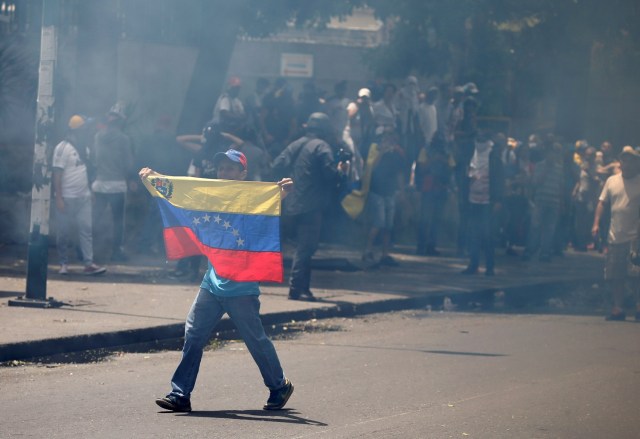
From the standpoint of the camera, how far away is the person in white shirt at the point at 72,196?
11930mm

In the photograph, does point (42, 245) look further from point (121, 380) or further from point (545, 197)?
point (545, 197)

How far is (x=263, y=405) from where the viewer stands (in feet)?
21.9

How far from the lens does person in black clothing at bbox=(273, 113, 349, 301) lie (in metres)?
11.0

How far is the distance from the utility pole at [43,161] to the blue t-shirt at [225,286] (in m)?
3.67

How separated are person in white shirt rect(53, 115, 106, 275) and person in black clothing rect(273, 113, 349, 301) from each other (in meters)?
2.39

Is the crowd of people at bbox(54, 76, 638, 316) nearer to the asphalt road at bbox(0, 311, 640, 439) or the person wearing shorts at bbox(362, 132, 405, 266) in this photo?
the person wearing shorts at bbox(362, 132, 405, 266)

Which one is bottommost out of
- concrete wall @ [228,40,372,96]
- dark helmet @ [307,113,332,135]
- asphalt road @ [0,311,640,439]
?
asphalt road @ [0,311,640,439]

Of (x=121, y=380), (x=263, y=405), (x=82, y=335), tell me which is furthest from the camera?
(x=82, y=335)

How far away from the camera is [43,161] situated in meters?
9.88

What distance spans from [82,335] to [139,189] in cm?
601

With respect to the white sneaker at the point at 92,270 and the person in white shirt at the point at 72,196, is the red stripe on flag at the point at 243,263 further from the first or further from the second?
the white sneaker at the point at 92,270

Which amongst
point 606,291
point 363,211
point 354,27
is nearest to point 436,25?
point 363,211

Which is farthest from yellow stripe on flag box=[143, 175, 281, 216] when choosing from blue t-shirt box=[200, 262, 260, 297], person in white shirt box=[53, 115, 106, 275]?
person in white shirt box=[53, 115, 106, 275]

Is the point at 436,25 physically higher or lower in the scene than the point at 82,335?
higher
